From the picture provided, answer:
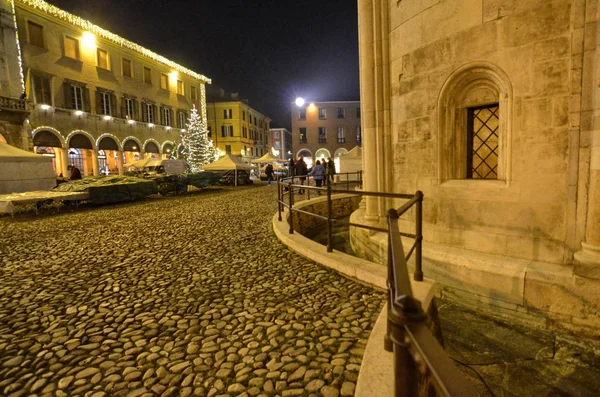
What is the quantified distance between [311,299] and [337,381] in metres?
1.33

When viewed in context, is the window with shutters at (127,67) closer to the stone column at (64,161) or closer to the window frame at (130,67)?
the window frame at (130,67)

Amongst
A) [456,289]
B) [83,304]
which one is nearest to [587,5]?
[456,289]

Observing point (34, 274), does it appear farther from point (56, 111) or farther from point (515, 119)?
point (56, 111)

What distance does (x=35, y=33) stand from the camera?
21.2 m

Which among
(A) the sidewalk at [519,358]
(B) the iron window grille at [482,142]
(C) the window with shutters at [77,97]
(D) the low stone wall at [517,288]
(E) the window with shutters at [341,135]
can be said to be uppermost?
(C) the window with shutters at [77,97]

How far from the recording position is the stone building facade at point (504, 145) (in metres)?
3.57

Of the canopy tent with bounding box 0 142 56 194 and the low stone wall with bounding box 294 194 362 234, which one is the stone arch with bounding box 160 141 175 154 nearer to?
the canopy tent with bounding box 0 142 56 194

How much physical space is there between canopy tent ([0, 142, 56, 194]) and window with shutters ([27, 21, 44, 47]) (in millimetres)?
13081

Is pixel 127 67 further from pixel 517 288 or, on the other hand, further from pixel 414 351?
pixel 414 351

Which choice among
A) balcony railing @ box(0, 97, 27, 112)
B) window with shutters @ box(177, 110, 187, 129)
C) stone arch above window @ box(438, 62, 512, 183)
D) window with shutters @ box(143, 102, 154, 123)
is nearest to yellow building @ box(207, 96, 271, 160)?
window with shutters @ box(177, 110, 187, 129)

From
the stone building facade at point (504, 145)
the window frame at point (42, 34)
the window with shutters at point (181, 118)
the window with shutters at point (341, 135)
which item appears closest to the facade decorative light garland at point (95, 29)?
the window frame at point (42, 34)

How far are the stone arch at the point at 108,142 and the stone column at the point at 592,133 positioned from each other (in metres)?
28.7

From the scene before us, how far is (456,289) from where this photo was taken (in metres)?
4.32

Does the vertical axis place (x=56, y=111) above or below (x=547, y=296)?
above
